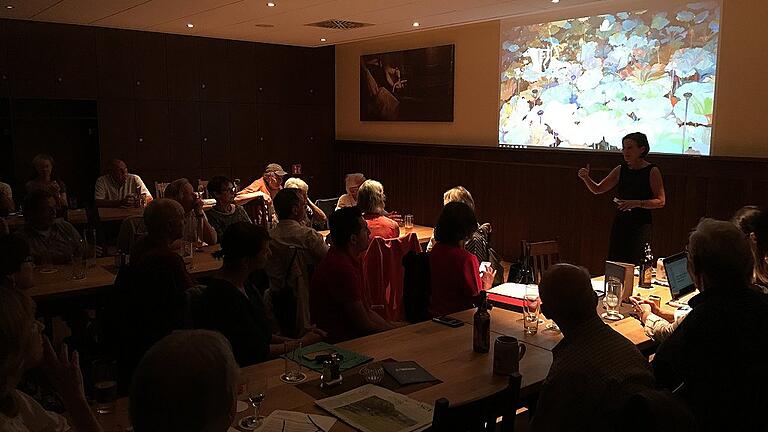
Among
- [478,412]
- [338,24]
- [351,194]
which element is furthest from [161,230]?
[338,24]

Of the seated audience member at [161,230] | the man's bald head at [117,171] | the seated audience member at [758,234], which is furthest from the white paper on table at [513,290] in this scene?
the man's bald head at [117,171]

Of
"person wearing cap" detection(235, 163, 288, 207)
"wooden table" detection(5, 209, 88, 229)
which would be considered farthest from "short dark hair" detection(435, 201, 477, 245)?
"wooden table" detection(5, 209, 88, 229)

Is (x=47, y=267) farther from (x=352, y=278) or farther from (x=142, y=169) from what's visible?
(x=142, y=169)

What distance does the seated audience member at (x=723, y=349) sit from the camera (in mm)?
2250

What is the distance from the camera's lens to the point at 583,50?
717cm

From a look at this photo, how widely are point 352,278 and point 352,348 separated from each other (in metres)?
0.58

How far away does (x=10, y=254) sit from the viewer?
3178mm

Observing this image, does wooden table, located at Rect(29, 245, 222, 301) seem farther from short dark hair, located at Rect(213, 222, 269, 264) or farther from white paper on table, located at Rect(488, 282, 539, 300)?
white paper on table, located at Rect(488, 282, 539, 300)

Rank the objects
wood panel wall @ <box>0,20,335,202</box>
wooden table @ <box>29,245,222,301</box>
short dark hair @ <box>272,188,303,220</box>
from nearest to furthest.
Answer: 1. wooden table @ <box>29,245,222,301</box>
2. short dark hair @ <box>272,188,303,220</box>
3. wood panel wall @ <box>0,20,335,202</box>

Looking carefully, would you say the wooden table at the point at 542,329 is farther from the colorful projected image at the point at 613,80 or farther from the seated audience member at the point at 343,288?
the colorful projected image at the point at 613,80

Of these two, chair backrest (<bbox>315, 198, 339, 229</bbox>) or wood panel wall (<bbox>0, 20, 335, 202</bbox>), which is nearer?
chair backrest (<bbox>315, 198, 339, 229</bbox>)

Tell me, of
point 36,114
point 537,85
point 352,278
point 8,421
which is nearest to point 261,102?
point 36,114

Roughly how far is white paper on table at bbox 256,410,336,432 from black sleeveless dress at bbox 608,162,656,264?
4.27 metres

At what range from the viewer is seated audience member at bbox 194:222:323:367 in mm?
2768
